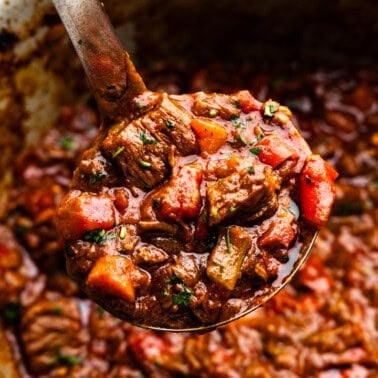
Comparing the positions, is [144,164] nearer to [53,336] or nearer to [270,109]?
[270,109]

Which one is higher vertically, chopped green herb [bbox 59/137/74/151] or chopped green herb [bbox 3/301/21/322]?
chopped green herb [bbox 59/137/74/151]

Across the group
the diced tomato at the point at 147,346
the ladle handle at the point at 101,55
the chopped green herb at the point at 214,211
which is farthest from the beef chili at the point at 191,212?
the diced tomato at the point at 147,346

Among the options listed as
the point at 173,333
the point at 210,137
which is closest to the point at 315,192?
the point at 210,137

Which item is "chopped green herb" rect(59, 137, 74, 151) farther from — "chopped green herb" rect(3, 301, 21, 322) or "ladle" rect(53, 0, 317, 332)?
"ladle" rect(53, 0, 317, 332)

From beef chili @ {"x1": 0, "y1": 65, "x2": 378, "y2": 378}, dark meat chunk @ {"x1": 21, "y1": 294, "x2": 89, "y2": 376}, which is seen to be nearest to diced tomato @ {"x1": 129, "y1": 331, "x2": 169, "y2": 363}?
beef chili @ {"x1": 0, "y1": 65, "x2": 378, "y2": 378}

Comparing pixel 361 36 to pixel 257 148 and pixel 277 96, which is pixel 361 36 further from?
pixel 257 148

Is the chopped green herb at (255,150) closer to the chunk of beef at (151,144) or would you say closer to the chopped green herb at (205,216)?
the chunk of beef at (151,144)
